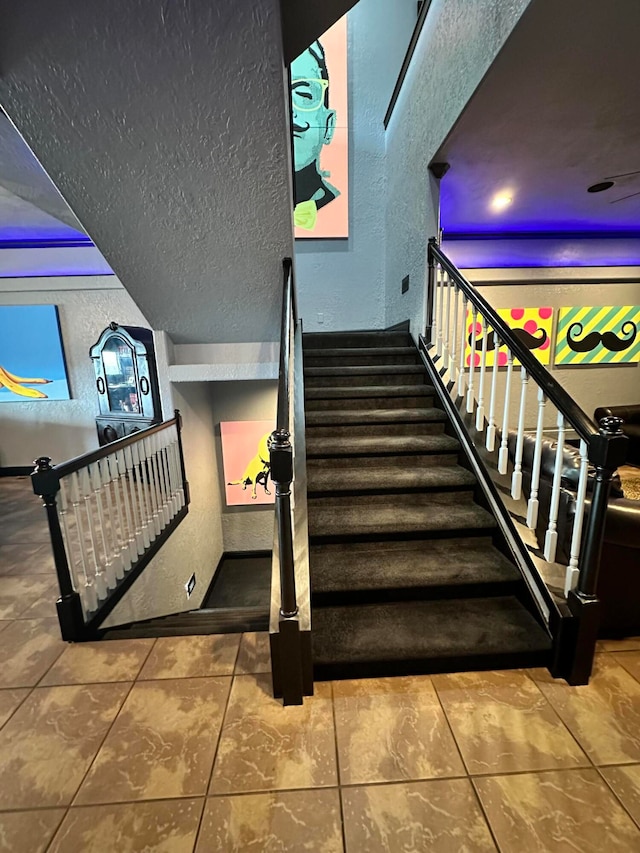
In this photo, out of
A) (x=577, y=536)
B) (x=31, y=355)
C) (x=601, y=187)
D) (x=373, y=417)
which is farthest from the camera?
(x=31, y=355)

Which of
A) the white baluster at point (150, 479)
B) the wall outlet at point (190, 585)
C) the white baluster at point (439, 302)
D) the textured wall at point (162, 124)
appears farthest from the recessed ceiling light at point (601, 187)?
the wall outlet at point (190, 585)

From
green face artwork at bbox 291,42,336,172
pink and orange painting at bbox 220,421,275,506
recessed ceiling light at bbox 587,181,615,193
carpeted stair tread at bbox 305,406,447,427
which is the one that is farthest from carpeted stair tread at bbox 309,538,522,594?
green face artwork at bbox 291,42,336,172

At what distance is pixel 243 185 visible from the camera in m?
2.09

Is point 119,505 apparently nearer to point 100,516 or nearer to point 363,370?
point 100,516

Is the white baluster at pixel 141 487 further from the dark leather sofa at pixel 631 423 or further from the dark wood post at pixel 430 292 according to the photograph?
the dark leather sofa at pixel 631 423

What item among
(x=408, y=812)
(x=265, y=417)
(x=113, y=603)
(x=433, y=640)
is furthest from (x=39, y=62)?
(x=265, y=417)

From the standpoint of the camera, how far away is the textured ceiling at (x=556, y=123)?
166 centimetres

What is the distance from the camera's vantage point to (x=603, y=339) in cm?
460

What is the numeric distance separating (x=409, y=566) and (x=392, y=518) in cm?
28

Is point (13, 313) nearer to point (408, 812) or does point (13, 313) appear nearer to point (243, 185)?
point (243, 185)

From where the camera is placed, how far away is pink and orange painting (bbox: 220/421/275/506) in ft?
15.6

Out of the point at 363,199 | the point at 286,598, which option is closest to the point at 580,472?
the point at 286,598

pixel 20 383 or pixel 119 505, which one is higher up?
pixel 20 383

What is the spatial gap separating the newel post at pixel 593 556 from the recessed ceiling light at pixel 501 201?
3050mm
